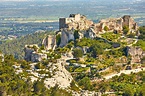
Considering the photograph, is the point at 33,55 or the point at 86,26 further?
the point at 86,26

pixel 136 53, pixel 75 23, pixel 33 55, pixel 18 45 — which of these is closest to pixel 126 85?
pixel 136 53

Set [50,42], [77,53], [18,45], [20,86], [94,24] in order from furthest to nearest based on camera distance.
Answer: [18,45]
[94,24]
[50,42]
[77,53]
[20,86]

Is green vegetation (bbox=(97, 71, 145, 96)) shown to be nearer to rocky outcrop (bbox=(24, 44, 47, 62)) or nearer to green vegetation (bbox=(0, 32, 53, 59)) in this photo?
rocky outcrop (bbox=(24, 44, 47, 62))

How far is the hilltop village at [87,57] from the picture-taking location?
3975 cm

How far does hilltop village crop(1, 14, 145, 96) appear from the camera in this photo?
39750 mm

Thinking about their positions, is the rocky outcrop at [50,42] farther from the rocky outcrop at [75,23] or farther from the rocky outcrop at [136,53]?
the rocky outcrop at [136,53]

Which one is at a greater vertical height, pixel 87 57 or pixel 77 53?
pixel 77 53

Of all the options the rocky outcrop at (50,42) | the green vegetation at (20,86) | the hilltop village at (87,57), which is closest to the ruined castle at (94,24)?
the hilltop village at (87,57)

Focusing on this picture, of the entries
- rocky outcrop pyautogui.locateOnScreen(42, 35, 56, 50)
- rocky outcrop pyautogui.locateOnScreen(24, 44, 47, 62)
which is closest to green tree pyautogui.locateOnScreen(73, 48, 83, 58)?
rocky outcrop pyautogui.locateOnScreen(24, 44, 47, 62)

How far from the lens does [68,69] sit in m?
46.5

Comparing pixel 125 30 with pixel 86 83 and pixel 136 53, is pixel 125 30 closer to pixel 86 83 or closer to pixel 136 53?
pixel 136 53

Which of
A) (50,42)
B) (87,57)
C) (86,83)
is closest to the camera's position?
(86,83)

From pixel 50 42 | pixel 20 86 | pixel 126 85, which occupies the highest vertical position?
pixel 20 86

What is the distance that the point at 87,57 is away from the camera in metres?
50.8
